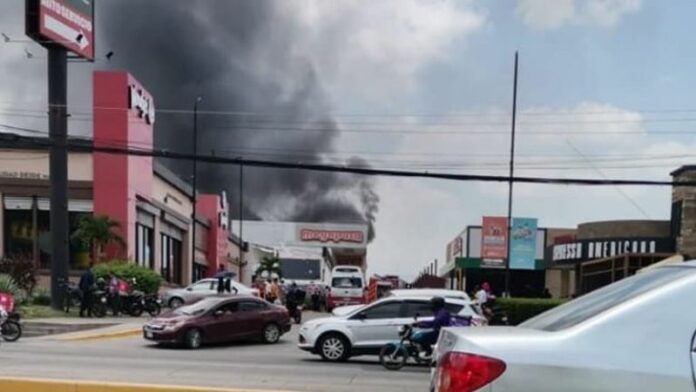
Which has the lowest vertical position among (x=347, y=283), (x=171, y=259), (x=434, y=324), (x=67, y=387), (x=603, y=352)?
(x=347, y=283)

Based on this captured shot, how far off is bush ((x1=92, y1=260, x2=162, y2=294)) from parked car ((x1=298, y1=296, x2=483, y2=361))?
14.9 meters

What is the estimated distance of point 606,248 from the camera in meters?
36.4

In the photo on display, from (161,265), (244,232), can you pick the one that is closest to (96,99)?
(161,265)

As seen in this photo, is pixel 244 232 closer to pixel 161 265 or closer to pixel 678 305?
pixel 161 265

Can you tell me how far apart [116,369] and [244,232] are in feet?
209

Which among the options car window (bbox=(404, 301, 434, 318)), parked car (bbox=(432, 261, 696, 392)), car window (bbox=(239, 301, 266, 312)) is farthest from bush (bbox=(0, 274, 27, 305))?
parked car (bbox=(432, 261, 696, 392))

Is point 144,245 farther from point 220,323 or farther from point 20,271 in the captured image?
point 220,323

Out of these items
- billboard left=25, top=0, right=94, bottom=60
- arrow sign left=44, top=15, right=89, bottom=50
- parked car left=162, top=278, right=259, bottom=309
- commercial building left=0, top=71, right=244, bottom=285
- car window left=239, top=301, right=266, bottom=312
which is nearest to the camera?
car window left=239, top=301, right=266, bottom=312

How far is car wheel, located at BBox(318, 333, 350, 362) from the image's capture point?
16766mm

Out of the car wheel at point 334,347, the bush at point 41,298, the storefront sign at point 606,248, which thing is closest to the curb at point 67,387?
the car wheel at point 334,347

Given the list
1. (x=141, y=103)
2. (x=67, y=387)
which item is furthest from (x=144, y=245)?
(x=67, y=387)

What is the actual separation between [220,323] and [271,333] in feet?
5.98

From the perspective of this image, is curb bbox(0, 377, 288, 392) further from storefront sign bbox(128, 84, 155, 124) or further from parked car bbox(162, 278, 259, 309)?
storefront sign bbox(128, 84, 155, 124)

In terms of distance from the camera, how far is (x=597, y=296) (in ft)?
12.1
